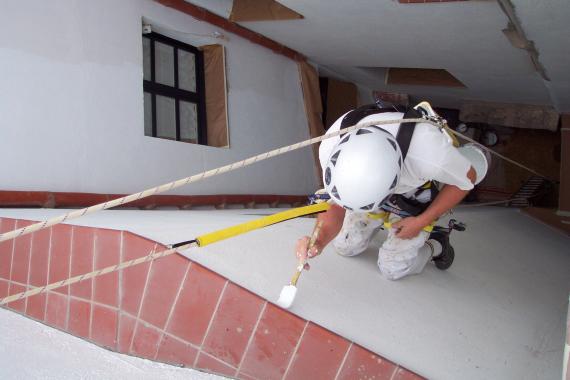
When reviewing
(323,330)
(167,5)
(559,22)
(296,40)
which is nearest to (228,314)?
(323,330)

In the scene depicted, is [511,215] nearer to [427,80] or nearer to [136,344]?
[427,80]

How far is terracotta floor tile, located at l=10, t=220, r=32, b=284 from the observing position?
74.8 inches

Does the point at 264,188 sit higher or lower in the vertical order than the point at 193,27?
lower

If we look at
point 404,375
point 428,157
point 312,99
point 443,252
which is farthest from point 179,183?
point 312,99

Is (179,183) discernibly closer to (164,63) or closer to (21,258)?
(21,258)

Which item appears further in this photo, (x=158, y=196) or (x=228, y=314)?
(x=158, y=196)

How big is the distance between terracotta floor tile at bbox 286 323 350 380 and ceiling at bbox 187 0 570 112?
1.90 m

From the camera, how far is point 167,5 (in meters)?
3.47

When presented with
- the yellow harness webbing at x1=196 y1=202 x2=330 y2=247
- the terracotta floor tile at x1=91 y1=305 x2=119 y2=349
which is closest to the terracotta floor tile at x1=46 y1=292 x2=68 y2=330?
the terracotta floor tile at x1=91 y1=305 x2=119 y2=349

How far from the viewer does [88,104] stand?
2938 millimetres

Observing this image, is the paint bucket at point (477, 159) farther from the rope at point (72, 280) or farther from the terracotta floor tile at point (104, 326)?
the terracotta floor tile at point (104, 326)

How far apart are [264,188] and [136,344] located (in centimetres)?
273

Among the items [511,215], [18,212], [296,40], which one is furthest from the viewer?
[511,215]

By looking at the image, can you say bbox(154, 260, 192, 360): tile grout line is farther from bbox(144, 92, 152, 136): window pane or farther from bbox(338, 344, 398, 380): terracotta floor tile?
bbox(144, 92, 152, 136): window pane
